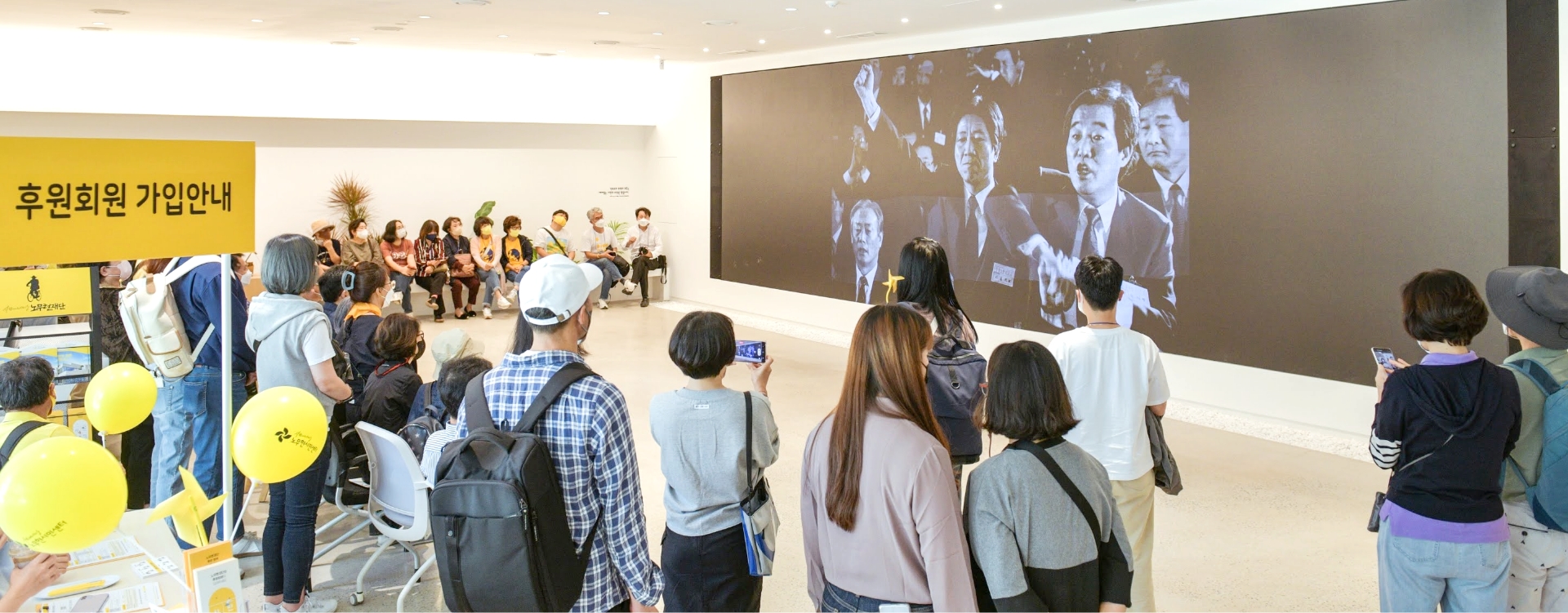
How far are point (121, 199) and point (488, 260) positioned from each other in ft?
32.3

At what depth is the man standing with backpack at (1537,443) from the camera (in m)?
2.83

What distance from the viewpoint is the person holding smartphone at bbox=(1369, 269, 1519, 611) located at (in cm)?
272

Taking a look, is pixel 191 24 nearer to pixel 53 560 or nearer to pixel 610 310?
pixel 610 310

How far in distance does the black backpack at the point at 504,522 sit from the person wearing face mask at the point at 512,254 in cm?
1055

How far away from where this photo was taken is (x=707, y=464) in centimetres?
285

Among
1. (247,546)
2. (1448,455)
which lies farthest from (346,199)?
(1448,455)

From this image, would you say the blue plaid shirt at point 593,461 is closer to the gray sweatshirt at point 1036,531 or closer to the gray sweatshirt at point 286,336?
the gray sweatshirt at point 1036,531

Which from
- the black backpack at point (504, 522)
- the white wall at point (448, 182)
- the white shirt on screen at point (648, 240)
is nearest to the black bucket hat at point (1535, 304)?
the black backpack at point (504, 522)

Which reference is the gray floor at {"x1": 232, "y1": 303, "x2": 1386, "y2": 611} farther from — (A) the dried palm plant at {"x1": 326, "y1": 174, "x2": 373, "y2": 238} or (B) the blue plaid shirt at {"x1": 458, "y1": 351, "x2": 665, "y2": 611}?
(A) the dried palm plant at {"x1": 326, "y1": 174, "x2": 373, "y2": 238}

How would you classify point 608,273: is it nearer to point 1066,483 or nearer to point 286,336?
point 286,336

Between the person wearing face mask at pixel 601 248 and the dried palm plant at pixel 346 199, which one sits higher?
the dried palm plant at pixel 346 199

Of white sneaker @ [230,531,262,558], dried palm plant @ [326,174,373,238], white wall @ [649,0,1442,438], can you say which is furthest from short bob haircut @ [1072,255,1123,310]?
dried palm plant @ [326,174,373,238]

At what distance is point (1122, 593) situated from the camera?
2188mm

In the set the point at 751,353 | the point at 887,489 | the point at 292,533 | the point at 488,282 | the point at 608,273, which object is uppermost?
the point at 608,273
